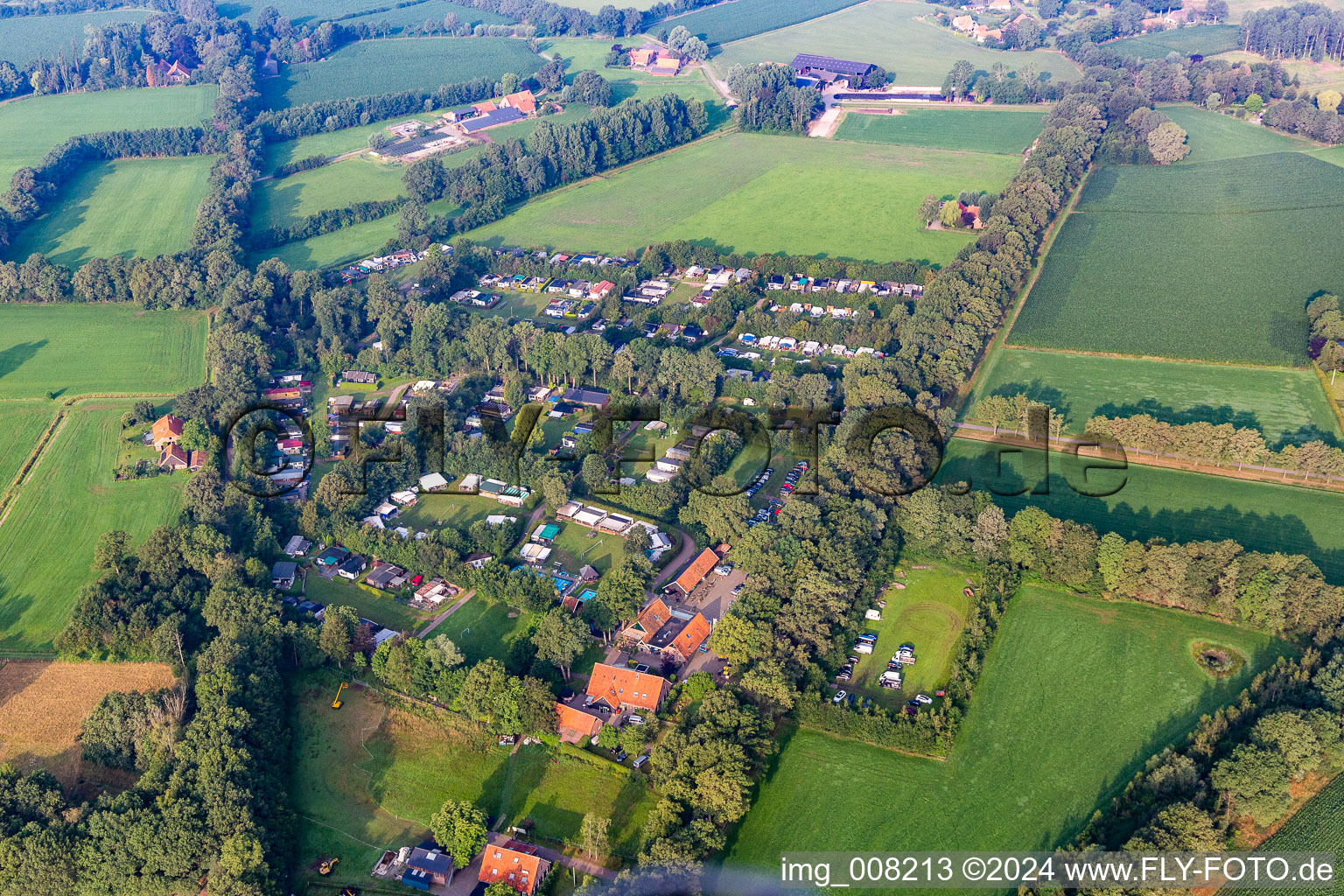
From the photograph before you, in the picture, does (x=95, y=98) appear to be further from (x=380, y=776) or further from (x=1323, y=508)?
(x=1323, y=508)

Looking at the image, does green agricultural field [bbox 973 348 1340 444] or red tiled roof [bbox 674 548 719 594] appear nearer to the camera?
red tiled roof [bbox 674 548 719 594]

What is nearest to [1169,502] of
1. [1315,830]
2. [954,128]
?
[1315,830]

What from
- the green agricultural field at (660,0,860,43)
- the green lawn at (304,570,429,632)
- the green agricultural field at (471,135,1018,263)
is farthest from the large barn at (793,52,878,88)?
the green lawn at (304,570,429,632)

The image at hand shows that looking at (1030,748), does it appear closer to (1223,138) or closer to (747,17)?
(1223,138)

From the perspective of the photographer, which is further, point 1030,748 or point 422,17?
point 422,17

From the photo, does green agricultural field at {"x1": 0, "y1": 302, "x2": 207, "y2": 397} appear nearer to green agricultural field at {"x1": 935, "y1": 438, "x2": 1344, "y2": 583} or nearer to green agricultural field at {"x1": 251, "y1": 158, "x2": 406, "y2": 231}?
green agricultural field at {"x1": 251, "y1": 158, "x2": 406, "y2": 231}

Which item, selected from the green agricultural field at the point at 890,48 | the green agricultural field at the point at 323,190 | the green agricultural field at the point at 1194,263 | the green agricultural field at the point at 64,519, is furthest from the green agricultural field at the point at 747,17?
the green agricultural field at the point at 64,519

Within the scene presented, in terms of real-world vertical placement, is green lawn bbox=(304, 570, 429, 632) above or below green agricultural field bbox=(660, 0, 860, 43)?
below
